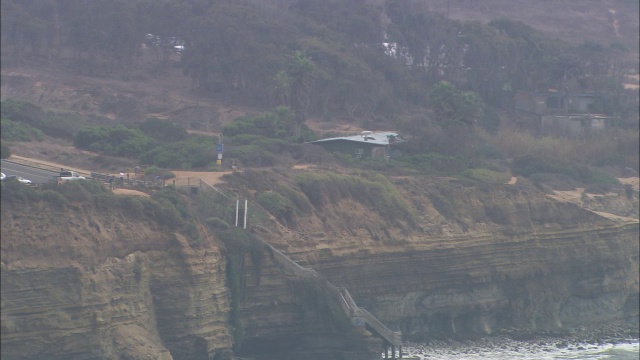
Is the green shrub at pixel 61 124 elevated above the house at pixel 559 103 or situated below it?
below

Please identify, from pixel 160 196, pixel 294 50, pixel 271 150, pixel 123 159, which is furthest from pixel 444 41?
pixel 160 196

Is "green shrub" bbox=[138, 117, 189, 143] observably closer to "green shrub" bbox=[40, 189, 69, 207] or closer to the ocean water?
the ocean water

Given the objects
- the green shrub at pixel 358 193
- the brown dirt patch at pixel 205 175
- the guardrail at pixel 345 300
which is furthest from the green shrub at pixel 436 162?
the guardrail at pixel 345 300

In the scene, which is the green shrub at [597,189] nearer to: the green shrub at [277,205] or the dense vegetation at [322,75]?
the dense vegetation at [322,75]

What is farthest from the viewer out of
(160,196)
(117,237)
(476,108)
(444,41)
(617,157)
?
(444,41)

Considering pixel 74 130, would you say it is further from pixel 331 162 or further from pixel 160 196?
pixel 160 196

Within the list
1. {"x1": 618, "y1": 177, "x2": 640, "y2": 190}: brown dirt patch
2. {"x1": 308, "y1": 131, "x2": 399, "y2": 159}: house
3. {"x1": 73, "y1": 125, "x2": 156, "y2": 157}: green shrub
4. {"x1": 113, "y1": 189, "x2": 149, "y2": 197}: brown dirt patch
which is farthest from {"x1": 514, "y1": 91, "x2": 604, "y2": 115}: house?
{"x1": 113, "y1": 189, "x2": 149, "y2": 197}: brown dirt patch

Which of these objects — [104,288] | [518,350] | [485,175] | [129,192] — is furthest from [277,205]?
[485,175]
